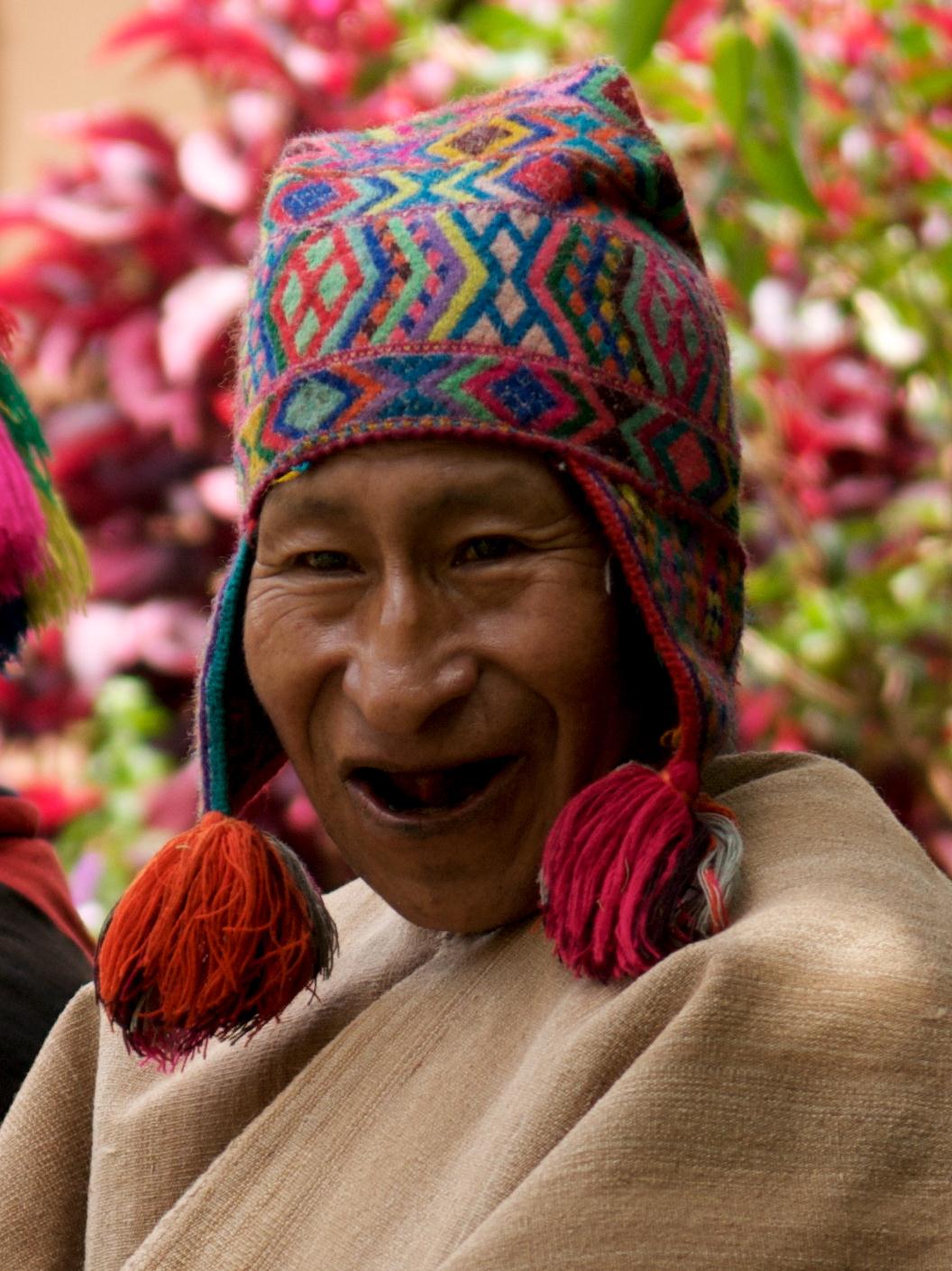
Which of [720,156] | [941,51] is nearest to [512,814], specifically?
[720,156]

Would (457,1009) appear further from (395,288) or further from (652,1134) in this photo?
(395,288)

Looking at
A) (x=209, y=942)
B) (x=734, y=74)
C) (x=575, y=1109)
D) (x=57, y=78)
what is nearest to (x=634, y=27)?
(x=734, y=74)

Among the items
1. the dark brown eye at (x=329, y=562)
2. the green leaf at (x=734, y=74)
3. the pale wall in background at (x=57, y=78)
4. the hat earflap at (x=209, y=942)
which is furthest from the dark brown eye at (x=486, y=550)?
the pale wall in background at (x=57, y=78)

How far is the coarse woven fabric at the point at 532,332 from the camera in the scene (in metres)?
1.89

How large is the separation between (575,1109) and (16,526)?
136cm

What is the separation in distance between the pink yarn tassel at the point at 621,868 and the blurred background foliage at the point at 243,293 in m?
1.79

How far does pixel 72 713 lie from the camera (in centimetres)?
490

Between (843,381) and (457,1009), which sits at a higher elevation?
(457,1009)

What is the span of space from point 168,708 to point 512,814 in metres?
2.99

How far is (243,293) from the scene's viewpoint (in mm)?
3824

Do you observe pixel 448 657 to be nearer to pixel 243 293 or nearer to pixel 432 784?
pixel 432 784

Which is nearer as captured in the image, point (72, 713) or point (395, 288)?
→ point (395, 288)

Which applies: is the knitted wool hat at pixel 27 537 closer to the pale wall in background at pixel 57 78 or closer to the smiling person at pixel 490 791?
the smiling person at pixel 490 791

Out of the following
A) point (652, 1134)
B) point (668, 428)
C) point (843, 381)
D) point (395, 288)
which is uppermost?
point (395, 288)
